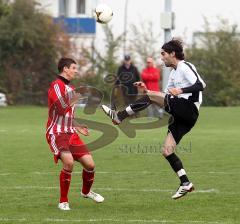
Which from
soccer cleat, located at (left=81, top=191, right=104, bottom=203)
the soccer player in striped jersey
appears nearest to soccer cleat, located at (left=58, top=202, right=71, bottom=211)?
the soccer player in striped jersey

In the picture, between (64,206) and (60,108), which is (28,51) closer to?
(60,108)

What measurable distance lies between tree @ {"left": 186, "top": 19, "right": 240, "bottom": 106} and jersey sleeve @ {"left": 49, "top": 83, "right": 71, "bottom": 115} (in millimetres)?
24515

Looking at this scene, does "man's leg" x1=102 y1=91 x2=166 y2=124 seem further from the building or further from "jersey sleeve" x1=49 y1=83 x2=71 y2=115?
the building

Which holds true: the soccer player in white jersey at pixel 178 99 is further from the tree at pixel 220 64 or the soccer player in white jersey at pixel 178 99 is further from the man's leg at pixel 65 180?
the tree at pixel 220 64

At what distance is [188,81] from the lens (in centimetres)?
1032

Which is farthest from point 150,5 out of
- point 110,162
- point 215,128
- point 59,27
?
point 110,162

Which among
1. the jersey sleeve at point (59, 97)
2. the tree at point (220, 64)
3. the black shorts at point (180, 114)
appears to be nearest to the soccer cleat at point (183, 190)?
the black shorts at point (180, 114)

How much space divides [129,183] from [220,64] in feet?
75.8

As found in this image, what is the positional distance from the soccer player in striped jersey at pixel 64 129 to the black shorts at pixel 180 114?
1146 millimetres

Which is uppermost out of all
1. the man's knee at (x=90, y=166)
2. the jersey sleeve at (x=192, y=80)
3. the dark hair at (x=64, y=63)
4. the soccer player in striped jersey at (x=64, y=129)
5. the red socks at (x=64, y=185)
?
the dark hair at (x=64, y=63)

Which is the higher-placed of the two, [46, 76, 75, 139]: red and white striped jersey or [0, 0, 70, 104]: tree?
[46, 76, 75, 139]: red and white striped jersey

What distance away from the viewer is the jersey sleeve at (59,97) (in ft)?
32.1

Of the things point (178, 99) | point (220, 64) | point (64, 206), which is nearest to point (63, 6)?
point (220, 64)

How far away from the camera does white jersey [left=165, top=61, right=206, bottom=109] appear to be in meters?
10.2
